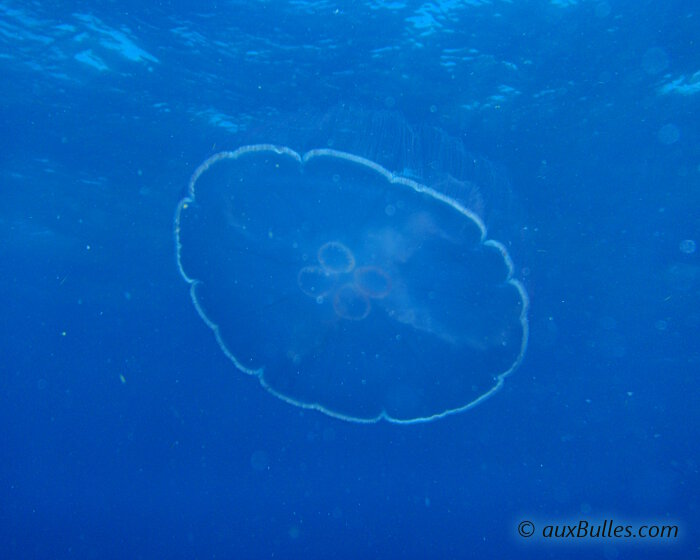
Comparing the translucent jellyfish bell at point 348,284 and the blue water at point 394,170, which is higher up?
the blue water at point 394,170

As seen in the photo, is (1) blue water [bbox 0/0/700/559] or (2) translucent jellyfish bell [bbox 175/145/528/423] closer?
(2) translucent jellyfish bell [bbox 175/145/528/423]

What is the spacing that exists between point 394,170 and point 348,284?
1.15 meters

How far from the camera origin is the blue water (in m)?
7.11

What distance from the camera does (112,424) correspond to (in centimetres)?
4016

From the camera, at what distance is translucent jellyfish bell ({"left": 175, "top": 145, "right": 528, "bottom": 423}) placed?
3.98 meters

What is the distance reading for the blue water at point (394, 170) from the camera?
7.11 m

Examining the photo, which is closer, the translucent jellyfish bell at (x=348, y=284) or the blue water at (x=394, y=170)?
the translucent jellyfish bell at (x=348, y=284)

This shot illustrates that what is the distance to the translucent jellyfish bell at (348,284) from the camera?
3982 millimetres

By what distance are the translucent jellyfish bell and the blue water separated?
41cm

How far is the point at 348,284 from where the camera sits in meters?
4.56

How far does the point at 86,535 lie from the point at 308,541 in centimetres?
955

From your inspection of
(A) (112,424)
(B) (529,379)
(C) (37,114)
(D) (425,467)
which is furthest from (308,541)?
(A) (112,424)

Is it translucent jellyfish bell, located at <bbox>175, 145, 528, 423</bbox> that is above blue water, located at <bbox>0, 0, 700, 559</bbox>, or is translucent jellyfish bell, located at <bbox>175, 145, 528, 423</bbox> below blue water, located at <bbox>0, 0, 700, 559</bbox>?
below

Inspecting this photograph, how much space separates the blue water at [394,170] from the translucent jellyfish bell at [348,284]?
41 cm
